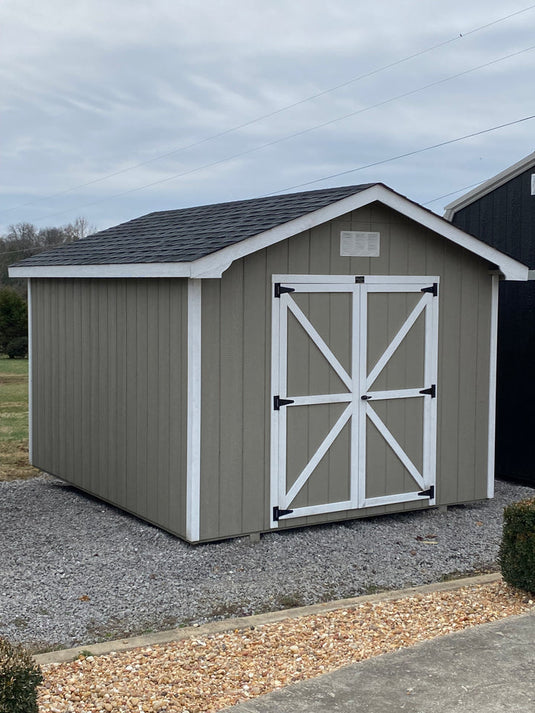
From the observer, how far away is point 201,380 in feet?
22.2

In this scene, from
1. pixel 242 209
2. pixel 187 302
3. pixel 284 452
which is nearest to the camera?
pixel 187 302

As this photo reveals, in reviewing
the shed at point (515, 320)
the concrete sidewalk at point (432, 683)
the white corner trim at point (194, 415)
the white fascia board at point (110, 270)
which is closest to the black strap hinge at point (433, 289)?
the shed at point (515, 320)

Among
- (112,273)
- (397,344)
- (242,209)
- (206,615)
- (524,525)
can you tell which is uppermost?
(242,209)

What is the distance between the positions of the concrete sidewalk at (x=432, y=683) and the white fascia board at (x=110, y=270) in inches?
122

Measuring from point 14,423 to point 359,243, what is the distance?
30.8 ft

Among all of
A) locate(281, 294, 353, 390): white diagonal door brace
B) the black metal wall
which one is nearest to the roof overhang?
locate(281, 294, 353, 390): white diagonal door brace

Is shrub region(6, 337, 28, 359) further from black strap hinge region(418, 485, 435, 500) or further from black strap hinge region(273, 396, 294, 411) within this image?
black strap hinge region(273, 396, 294, 411)

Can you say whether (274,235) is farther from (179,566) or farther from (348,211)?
(179,566)

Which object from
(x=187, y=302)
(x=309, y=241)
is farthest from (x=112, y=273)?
(x=309, y=241)

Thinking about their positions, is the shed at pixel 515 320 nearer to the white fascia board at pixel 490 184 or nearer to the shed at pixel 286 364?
the white fascia board at pixel 490 184

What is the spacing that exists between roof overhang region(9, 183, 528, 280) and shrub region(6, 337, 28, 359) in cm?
2067

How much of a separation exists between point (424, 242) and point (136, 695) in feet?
15.8

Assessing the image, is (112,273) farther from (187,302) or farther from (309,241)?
(309,241)

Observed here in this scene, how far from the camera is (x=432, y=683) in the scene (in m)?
4.38
